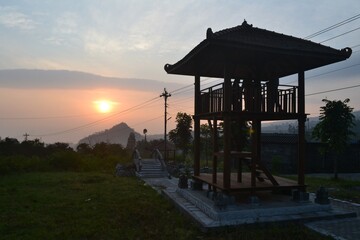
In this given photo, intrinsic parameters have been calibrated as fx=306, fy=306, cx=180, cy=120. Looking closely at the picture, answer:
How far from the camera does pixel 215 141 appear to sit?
1104cm

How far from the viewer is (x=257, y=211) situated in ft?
28.9

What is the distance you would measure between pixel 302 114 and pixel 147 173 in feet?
45.2

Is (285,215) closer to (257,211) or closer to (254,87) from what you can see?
(257,211)

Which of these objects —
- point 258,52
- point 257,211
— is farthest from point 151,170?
point 258,52

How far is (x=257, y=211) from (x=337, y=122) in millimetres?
14257

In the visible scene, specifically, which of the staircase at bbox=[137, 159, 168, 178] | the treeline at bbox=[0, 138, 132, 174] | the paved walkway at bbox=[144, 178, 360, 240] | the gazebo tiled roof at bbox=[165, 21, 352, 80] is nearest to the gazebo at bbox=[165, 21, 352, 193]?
the gazebo tiled roof at bbox=[165, 21, 352, 80]

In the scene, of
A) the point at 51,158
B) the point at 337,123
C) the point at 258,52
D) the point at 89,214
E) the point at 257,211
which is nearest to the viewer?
the point at 257,211

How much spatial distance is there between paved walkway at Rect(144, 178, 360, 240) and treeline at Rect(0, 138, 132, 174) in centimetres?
1686

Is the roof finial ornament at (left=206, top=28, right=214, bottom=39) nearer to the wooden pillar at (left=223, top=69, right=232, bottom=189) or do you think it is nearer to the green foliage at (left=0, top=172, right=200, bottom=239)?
the wooden pillar at (left=223, top=69, right=232, bottom=189)

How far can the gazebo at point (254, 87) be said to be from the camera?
9.15 metres

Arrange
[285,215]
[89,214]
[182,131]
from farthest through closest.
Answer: [182,131] → [89,214] → [285,215]

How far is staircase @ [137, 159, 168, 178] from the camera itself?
21422 millimetres

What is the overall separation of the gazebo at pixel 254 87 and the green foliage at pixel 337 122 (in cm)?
1068

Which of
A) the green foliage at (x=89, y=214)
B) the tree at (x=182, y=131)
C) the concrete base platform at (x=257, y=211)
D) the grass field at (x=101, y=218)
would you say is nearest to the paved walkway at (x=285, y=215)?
the concrete base platform at (x=257, y=211)
